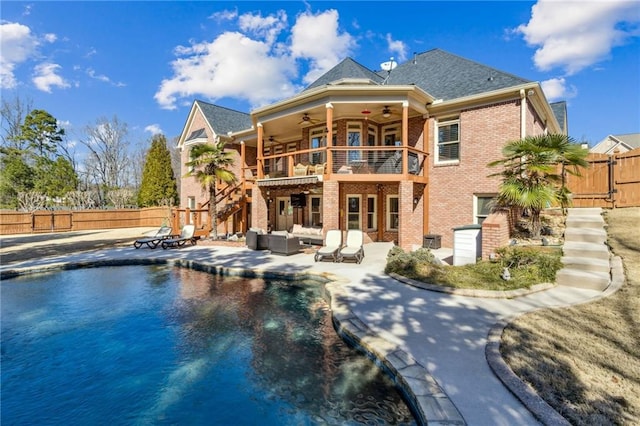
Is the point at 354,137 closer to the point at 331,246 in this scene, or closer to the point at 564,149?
the point at 331,246

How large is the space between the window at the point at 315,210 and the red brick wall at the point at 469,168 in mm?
5905

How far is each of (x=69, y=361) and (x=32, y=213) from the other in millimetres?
25353

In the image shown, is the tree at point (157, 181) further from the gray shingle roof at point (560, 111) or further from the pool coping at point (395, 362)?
the gray shingle roof at point (560, 111)

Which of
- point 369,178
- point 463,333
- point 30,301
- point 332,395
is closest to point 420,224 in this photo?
point 369,178

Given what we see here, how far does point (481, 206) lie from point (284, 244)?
8.40m

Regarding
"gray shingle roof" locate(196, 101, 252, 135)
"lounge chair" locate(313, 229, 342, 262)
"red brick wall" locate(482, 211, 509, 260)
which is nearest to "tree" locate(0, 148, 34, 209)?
"gray shingle roof" locate(196, 101, 252, 135)

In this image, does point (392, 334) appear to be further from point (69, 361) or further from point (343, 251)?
point (343, 251)

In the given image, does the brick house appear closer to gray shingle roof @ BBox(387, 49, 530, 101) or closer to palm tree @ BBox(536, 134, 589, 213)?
gray shingle roof @ BBox(387, 49, 530, 101)

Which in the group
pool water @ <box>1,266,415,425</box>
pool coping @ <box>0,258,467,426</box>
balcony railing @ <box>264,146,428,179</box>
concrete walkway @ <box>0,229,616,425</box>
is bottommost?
pool water @ <box>1,266,415,425</box>

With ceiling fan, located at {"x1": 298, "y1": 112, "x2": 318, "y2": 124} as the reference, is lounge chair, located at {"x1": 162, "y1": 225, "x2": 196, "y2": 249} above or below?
below

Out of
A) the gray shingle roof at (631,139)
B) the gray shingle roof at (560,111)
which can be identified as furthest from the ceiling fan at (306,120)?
the gray shingle roof at (631,139)

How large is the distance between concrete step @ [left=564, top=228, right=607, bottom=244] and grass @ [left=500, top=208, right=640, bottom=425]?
268cm

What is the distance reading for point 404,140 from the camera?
11961 millimetres

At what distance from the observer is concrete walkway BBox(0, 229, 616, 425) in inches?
116
